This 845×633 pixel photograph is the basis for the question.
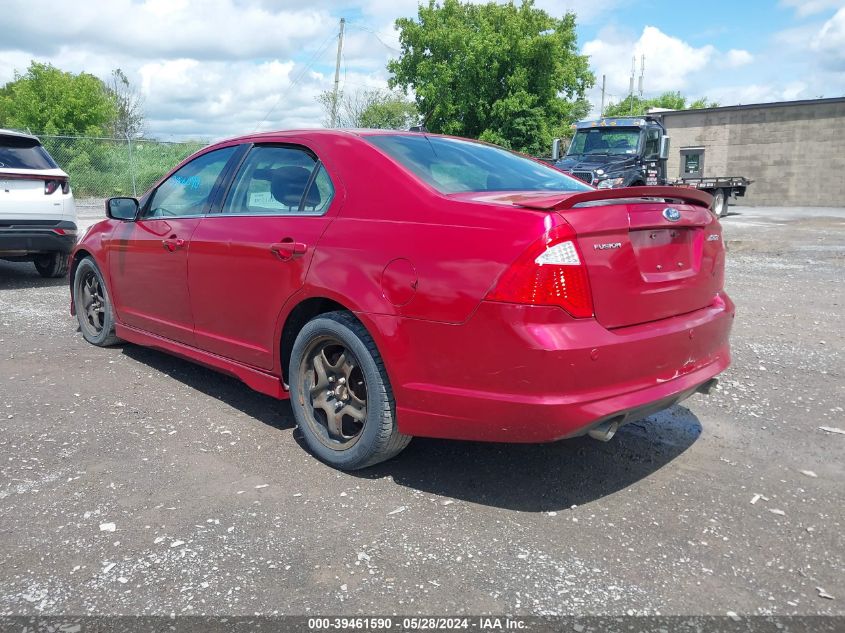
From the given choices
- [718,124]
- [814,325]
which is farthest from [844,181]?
[814,325]

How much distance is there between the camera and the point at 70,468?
356 cm

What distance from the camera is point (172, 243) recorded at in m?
4.49

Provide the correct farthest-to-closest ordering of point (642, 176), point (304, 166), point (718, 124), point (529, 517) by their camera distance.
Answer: point (718, 124) < point (642, 176) < point (304, 166) < point (529, 517)

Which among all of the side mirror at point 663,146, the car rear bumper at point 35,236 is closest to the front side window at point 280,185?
the car rear bumper at point 35,236

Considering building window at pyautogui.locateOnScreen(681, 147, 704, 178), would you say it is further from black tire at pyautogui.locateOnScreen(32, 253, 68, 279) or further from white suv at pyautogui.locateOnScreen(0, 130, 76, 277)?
white suv at pyautogui.locateOnScreen(0, 130, 76, 277)

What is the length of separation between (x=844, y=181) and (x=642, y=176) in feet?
66.4

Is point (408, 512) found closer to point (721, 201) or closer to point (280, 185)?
point (280, 185)

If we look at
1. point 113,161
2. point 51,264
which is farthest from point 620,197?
point 113,161

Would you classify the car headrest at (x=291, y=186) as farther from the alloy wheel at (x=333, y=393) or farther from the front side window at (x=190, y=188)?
the alloy wheel at (x=333, y=393)

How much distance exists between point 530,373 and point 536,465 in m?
1.02

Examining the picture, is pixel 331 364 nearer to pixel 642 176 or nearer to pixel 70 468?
pixel 70 468

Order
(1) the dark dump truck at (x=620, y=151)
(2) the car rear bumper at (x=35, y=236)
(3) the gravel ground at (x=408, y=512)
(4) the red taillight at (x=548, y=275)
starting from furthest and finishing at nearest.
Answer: (1) the dark dump truck at (x=620, y=151)
(2) the car rear bumper at (x=35, y=236)
(4) the red taillight at (x=548, y=275)
(3) the gravel ground at (x=408, y=512)

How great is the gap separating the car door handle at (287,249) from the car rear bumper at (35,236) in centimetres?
589

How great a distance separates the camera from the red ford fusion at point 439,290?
283cm
